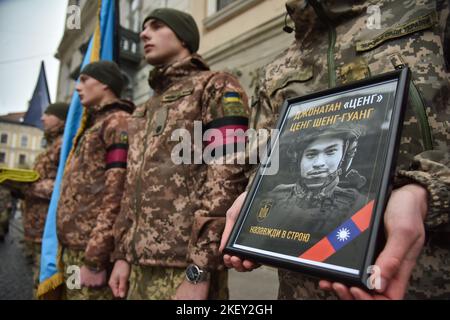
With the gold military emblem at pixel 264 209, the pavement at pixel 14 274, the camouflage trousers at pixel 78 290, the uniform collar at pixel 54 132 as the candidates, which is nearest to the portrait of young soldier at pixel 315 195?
the gold military emblem at pixel 264 209

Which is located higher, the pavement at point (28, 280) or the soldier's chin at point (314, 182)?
the soldier's chin at point (314, 182)

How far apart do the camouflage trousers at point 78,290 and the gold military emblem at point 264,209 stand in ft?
4.69

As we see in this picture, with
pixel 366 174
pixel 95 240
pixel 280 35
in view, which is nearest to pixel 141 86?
pixel 280 35

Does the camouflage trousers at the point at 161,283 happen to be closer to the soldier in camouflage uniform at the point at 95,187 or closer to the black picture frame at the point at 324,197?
the soldier in camouflage uniform at the point at 95,187

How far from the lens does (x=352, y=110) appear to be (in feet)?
2.29

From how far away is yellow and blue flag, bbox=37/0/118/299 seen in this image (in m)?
2.26

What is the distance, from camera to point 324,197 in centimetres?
63

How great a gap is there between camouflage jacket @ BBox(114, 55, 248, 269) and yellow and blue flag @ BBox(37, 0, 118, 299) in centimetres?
109

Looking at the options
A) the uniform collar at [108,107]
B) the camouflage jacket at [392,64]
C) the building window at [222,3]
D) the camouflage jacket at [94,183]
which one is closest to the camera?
the camouflage jacket at [392,64]

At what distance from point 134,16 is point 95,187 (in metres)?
5.62

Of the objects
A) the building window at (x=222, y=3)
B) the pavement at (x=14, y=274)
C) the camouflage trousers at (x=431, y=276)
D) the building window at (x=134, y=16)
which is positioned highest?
the building window at (x=134, y=16)

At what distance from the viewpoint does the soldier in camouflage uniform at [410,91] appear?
22.8 inches

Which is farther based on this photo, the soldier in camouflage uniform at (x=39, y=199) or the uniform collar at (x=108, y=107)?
the soldier in camouflage uniform at (x=39, y=199)

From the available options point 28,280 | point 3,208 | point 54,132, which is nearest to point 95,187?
point 54,132
